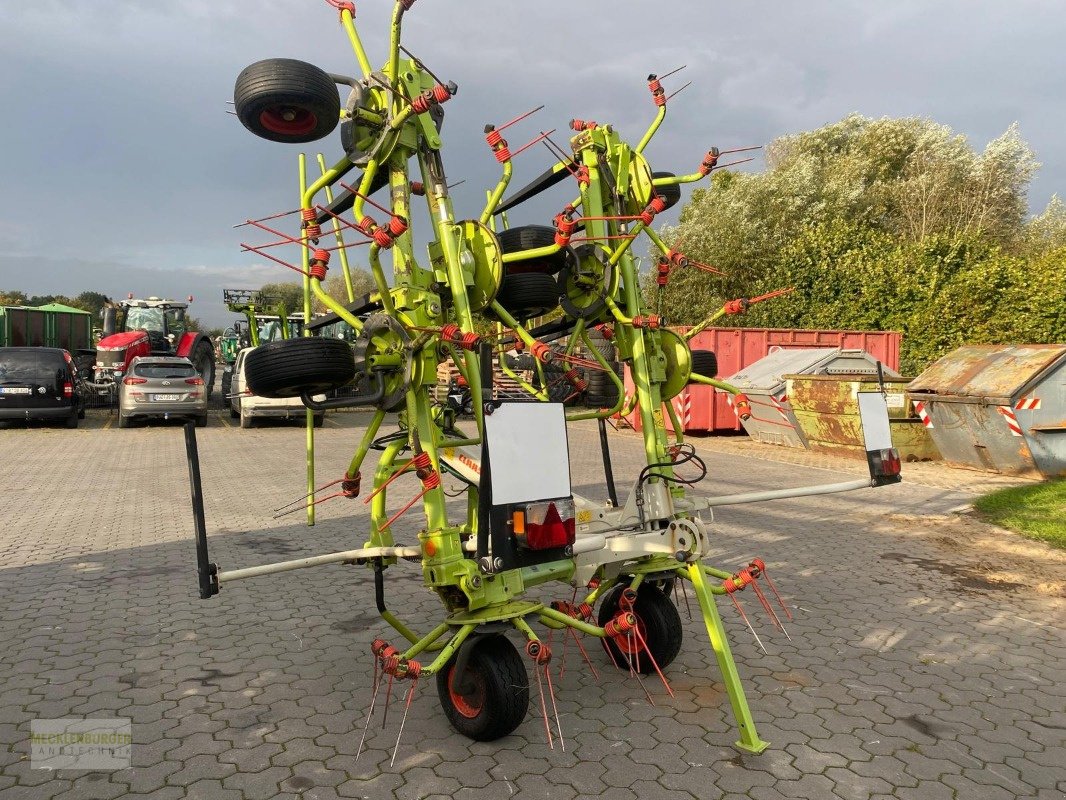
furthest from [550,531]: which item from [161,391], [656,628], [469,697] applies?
[161,391]

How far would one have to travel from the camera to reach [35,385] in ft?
48.7

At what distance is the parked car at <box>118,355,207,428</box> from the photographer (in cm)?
1509

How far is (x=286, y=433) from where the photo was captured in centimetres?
1598

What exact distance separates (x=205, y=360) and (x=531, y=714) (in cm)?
2013

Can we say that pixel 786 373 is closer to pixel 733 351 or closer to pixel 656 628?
pixel 733 351

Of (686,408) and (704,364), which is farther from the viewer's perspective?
(686,408)

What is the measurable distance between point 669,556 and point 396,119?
246cm

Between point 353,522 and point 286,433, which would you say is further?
point 286,433

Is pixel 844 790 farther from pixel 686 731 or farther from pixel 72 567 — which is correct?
pixel 72 567

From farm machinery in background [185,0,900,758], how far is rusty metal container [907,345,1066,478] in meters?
7.11

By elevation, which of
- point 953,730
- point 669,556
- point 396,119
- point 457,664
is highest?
point 396,119

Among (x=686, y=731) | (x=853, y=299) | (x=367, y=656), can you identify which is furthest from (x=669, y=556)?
(x=853, y=299)

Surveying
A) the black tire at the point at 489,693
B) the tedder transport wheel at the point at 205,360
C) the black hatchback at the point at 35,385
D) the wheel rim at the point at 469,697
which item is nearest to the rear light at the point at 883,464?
the black tire at the point at 489,693

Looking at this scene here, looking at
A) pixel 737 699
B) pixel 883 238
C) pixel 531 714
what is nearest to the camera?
pixel 737 699
